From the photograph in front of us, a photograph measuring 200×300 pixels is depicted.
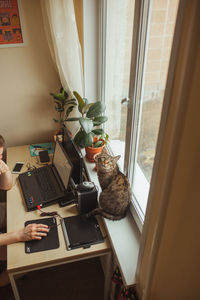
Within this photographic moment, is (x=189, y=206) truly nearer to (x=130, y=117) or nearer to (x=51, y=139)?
(x=130, y=117)

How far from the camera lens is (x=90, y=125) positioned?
5.73 feet

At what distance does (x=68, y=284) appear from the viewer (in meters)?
1.95

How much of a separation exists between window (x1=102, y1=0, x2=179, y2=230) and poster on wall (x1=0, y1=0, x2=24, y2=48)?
75 cm

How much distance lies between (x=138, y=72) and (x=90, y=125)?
21.8 inches

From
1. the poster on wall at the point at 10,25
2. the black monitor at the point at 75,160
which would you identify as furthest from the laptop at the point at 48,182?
the poster on wall at the point at 10,25

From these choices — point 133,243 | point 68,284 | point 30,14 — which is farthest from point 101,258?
point 30,14

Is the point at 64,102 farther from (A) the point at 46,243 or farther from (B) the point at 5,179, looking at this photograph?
(A) the point at 46,243

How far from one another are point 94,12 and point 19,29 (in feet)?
2.21

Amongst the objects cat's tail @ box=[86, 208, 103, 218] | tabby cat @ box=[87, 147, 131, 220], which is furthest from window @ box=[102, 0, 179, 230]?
cat's tail @ box=[86, 208, 103, 218]

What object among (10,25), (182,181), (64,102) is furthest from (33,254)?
(10,25)

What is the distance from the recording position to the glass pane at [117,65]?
5.44 feet

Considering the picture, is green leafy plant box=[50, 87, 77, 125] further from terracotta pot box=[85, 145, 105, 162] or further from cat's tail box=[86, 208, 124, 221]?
cat's tail box=[86, 208, 124, 221]

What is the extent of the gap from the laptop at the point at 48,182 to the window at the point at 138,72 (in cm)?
46

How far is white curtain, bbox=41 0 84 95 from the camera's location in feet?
6.06
